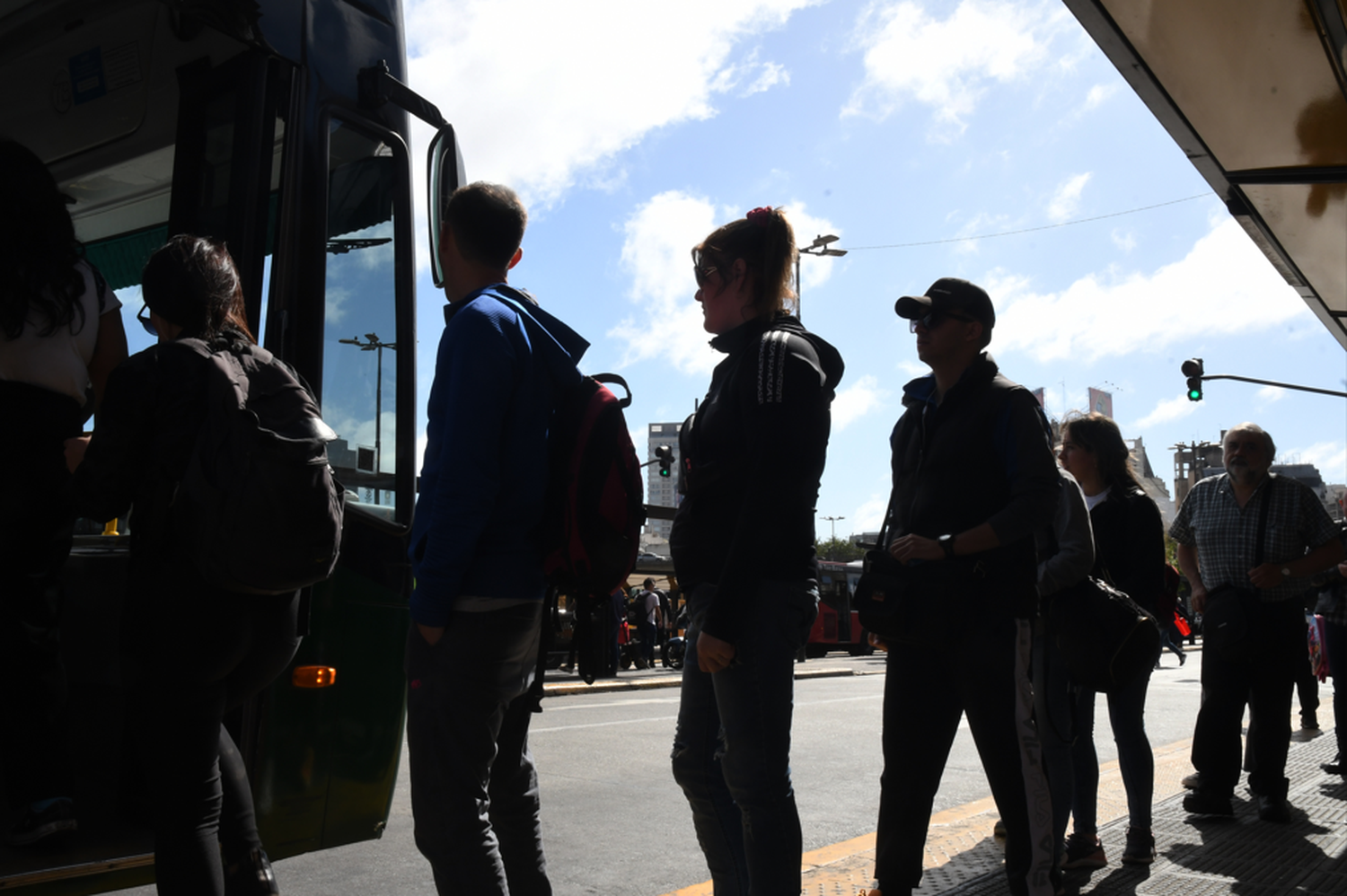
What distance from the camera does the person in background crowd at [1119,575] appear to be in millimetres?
4270

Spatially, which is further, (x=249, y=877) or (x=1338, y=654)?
(x=1338, y=654)

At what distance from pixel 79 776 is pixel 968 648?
2691 millimetres

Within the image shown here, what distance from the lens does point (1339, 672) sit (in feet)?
22.0

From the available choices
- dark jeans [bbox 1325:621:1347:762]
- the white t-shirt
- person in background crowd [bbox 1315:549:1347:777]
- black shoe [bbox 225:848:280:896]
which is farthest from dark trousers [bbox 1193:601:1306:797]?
the white t-shirt

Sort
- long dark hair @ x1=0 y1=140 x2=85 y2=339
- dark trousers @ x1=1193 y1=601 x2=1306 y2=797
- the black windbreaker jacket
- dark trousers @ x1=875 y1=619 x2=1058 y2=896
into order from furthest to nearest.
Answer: dark trousers @ x1=1193 y1=601 x2=1306 y2=797 < the black windbreaker jacket < dark trousers @ x1=875 y1=619 x2=1058 y2=896 < long dark hair @ x1=0 y1=140 x2=85 y2=339

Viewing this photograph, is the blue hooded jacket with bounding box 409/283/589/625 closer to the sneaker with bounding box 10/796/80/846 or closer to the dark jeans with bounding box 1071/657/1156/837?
the sneaker with bounding box 10/796/80/846

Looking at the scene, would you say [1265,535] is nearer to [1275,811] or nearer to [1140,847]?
[1275,811]

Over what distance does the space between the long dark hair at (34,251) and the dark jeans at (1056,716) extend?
323 cm

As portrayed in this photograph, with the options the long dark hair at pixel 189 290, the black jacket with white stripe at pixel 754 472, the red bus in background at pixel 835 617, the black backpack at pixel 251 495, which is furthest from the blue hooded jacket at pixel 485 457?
the red bus in background at pixel 835 617

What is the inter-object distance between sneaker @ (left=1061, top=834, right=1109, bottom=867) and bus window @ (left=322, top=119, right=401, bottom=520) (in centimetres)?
290

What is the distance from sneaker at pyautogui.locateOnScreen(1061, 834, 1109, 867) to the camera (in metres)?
4.16

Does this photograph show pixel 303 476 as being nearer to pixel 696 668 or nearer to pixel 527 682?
pixel 527 682

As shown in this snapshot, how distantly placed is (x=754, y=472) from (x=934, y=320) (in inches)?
45.3

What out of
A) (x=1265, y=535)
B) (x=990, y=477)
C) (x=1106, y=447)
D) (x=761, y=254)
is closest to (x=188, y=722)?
(x=761, y=254)
